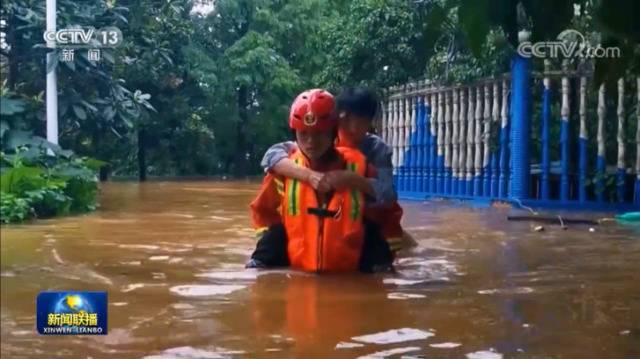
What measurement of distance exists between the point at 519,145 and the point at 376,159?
12.5 ft

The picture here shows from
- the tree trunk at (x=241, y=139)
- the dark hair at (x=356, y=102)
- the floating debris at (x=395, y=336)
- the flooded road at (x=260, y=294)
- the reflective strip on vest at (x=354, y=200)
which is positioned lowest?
the floating debris at (x=395, y=336)

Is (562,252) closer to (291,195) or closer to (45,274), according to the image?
(291,195)

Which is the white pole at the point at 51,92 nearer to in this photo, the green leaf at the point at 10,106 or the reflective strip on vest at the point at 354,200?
the green leaf at the point at 10,106

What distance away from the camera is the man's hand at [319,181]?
2914mm

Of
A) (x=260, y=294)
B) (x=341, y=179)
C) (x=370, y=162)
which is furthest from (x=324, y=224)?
(x=260, y=294)

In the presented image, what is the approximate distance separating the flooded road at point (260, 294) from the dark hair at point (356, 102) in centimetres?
43

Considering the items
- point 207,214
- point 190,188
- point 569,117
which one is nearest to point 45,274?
point 190,188

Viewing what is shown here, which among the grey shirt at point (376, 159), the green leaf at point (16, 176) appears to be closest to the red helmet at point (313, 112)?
the grey shirt at point (376, 159)

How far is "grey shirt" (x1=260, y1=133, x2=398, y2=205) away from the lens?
298 cm

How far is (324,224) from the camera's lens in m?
2.94

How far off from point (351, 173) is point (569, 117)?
4125 millimetres

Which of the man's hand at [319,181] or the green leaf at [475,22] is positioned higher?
the green leaf at [475,22]

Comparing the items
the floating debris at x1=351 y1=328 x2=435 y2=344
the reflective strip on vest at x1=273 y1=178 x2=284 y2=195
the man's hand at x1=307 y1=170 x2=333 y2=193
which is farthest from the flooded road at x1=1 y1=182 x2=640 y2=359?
the man's hand at x1=307 y1=170 x2=333 y2=193

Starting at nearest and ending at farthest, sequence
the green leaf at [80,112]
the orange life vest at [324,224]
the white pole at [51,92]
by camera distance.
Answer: the white pole at [51,92], the green leaf at [80,112], the orange life vest at [324,224]
